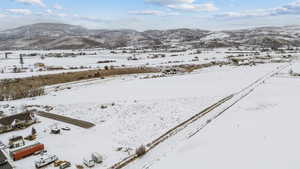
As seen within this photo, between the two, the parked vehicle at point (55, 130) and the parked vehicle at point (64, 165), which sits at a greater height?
the parked vehicle at point (55, 130)

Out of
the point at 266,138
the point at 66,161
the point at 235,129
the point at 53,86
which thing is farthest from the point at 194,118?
the point at 53,86

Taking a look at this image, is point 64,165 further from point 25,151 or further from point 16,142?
point 16,142

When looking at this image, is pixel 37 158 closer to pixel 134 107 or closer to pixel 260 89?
pixel 134 107

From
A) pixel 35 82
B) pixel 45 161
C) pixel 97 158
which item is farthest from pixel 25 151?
pixel 35 82

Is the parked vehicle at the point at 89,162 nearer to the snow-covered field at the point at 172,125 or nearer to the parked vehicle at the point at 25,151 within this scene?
the snow-covered field at the point at 172,125

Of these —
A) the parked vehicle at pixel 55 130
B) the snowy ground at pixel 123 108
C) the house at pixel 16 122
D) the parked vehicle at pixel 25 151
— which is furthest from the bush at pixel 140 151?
the house at pixel 16 122
